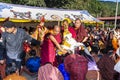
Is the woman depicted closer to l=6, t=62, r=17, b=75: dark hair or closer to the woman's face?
the woman's face

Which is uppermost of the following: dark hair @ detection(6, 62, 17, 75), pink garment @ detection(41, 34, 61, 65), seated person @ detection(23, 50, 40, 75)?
pink garment @ detection(41, 34, 61, 65)

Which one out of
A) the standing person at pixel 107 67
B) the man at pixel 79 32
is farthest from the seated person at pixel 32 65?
the standing person at pixel 107 67

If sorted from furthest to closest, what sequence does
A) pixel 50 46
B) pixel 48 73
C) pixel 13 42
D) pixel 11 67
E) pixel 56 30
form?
pixel 56 30
pixel 50 46
pixel 11 67
pixel 13 42
pixel 48 73

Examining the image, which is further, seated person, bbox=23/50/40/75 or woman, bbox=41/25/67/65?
seated person, bbox=23/50/40/75

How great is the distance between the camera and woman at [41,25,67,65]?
25.0 ft

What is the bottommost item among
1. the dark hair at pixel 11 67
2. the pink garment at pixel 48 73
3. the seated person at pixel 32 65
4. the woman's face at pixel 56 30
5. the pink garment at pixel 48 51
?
the seated person at pixel 32 65

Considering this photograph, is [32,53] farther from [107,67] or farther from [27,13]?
[27,13]

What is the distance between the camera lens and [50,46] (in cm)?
781

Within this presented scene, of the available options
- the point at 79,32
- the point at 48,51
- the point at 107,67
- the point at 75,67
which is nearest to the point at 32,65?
the point at 79,32

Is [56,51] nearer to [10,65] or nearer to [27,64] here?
[10,65]

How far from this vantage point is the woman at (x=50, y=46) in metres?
7.61

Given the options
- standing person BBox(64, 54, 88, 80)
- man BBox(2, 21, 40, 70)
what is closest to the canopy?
man BBox(2, 21, 40, 70)

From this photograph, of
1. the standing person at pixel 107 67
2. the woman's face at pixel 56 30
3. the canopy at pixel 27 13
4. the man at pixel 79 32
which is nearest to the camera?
the standing person at pixel 107 67

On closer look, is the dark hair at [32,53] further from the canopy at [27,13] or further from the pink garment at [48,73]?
the canopy at [27,13]
